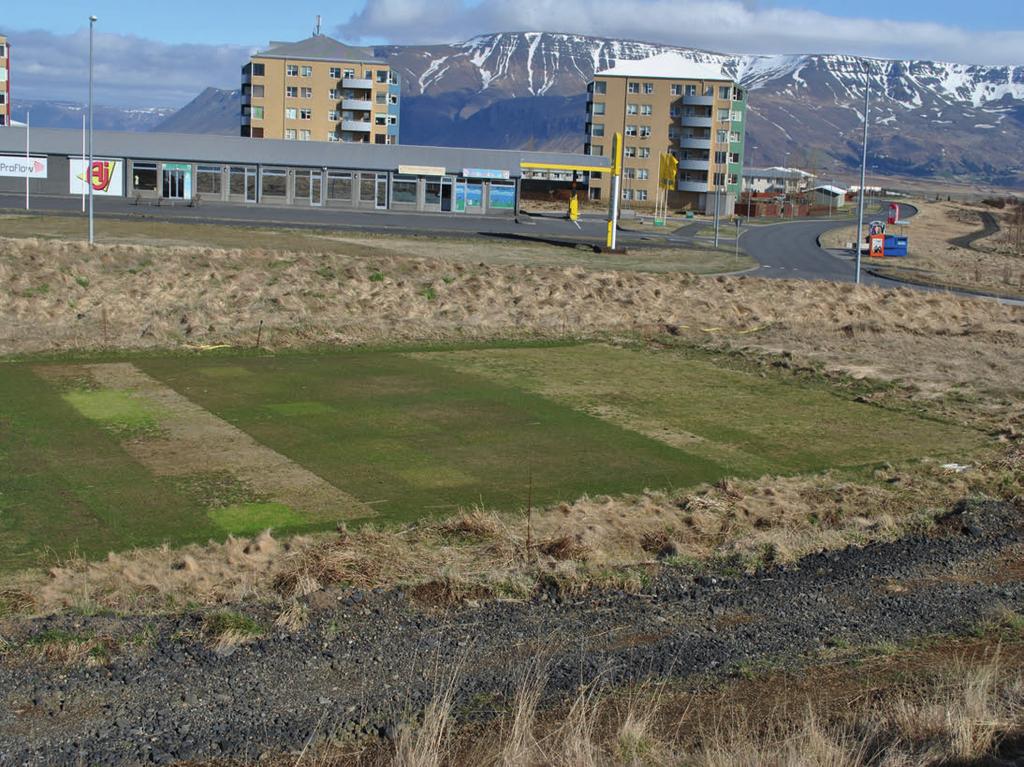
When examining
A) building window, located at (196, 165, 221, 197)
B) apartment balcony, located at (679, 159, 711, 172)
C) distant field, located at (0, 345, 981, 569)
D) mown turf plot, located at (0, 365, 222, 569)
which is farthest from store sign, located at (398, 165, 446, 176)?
mown turf plot, located at (0, 365, 222, 569)

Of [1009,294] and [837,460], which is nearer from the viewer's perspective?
[837,460]

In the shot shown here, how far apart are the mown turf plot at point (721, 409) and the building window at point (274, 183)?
57472 mm

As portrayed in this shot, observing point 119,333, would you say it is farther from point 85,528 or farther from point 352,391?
point 85,528

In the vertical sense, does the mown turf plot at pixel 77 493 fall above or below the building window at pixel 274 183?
below

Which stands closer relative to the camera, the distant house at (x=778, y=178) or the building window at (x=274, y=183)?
the building window at (x=274, y=183)

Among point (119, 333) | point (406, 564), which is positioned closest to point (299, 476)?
point (406, 564)

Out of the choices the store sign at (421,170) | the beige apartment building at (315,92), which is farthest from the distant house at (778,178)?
the store sign at (421,170)

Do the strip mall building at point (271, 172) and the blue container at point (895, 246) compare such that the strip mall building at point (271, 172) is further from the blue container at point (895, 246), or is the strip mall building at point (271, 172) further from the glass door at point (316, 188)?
the blue container at point (895, 246)

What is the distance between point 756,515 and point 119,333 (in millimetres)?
19661

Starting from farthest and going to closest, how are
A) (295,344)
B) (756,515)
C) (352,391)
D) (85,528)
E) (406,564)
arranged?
(295,344) → (352,391) → (756,515) → (85,528) → (406,564)

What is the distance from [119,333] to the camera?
3045cm

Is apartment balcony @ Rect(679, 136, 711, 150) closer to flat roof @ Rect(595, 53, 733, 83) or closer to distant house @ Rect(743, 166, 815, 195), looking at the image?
flat roof @ Rect(595, 53, 733, 83)

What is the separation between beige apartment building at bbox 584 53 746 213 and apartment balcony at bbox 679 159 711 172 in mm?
86

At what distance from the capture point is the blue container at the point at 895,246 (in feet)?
232
